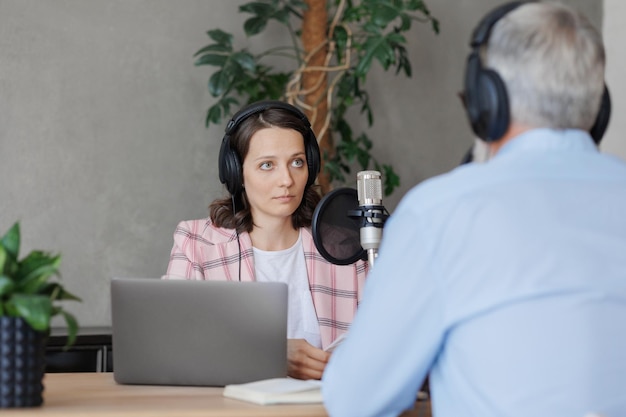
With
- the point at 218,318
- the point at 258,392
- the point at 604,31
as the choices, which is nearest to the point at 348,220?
the point at 218,318

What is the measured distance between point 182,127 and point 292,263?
1636 millimetres

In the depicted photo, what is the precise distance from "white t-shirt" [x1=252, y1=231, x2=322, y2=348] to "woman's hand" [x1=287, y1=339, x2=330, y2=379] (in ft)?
1.29

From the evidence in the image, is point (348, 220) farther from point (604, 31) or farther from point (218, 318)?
point (604, 31)

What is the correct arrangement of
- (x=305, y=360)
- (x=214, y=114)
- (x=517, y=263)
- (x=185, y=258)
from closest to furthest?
1. (x=517, y=263)
2. (x=305, y=360)
3. (x=185, y=258)
4. (x=214, y=114)

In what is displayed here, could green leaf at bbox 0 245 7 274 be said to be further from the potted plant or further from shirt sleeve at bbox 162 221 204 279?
shirt sleeve at bbox 162 221 204 279

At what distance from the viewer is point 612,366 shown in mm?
1417

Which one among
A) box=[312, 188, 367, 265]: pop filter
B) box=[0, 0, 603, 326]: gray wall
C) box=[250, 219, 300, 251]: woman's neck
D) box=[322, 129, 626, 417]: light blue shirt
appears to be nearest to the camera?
box=[322, 129, 626, 417]: light blue shirt

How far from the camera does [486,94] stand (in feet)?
4.83

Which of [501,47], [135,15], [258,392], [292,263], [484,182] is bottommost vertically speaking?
[258,392]

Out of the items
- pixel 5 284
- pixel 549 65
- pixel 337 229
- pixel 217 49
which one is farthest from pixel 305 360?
pixel 217 49

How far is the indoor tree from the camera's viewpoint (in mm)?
4062

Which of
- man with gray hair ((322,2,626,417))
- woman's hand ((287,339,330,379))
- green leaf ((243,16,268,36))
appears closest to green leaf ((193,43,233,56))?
green leaf ((243,16,268,36))

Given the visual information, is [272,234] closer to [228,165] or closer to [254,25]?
[228,165]

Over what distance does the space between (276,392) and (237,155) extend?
118 cm
